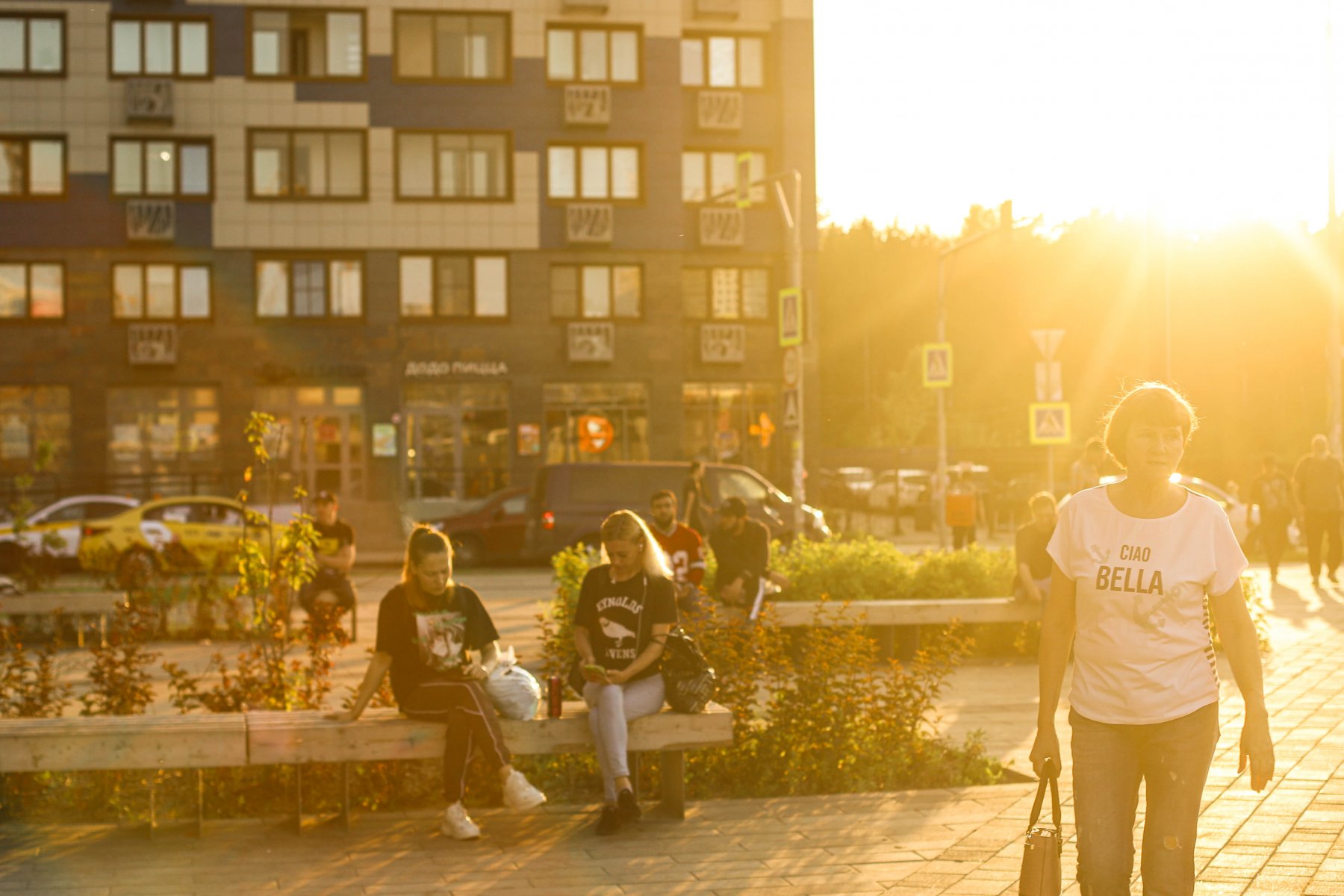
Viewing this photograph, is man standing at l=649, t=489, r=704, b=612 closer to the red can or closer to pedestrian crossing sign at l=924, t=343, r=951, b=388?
the red can

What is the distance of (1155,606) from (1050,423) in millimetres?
19521

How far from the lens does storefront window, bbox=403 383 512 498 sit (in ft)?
133

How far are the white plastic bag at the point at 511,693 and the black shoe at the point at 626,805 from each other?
0.66 m

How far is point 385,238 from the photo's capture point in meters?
40.1

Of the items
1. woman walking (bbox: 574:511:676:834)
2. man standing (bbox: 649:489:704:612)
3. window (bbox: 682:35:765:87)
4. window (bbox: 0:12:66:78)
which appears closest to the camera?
woman walking (bbox: 574:511:676:834)

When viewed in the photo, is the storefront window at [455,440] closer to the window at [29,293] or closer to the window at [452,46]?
the window at [452,46]

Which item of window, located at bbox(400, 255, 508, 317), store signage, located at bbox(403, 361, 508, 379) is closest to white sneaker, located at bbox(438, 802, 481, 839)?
store signage, located at bbox(403, 361, 508, 379)

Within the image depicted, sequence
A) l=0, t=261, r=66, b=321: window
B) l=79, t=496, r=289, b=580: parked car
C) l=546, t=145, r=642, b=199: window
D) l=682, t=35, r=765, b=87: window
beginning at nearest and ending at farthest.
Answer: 1. l=79, t=496, r=289, b=580: parked car
2. l=0, t=261, r=66, b=321: window
3. l=546, t=145, r=642, b=199: window
4. l=682, t=35, r=765, b=87: window

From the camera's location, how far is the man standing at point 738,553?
42.8ft

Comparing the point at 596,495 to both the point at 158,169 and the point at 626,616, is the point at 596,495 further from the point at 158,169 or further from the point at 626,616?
the point at 626,616

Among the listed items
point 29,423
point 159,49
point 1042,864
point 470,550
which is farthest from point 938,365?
point 1042,864

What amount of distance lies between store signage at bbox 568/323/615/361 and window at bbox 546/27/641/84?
249 inches

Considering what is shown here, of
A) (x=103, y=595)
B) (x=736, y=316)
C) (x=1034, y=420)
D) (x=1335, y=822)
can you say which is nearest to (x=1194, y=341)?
(x=1034, y=420)

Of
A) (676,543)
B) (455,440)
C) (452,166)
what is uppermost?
(452,166)
